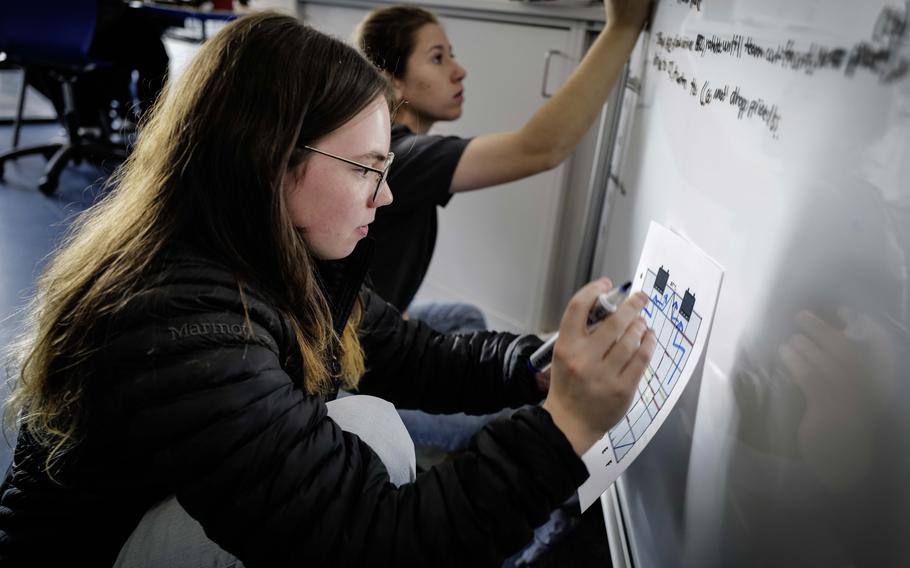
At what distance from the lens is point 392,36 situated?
3.67 feet

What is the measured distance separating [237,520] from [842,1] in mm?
528

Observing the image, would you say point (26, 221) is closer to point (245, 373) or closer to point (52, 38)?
point (52, 38)

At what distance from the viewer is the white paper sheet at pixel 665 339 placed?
54cm

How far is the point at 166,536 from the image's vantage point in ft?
1.92

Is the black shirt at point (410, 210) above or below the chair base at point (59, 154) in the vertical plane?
above

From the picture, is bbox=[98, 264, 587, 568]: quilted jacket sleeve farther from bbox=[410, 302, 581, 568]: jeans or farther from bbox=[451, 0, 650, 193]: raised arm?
bbox=[451, 0, 650, 193]: raised arm

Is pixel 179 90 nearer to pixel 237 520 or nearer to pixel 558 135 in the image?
pixel 237 520

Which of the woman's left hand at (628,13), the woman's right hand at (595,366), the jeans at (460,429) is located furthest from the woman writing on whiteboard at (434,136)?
the woman's right hand at (595,366)

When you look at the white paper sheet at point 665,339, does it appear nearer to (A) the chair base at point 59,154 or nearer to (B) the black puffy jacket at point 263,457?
(B) the black puffy jacket at point 263,457

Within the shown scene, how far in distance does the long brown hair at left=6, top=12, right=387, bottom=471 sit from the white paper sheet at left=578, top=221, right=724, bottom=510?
0.30m

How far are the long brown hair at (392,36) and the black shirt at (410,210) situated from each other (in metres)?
0.16

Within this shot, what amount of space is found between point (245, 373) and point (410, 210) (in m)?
0.58

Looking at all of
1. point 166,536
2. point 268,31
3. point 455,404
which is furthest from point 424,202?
point 166,536

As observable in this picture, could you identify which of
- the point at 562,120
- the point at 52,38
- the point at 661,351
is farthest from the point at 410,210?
the point at 52,38
